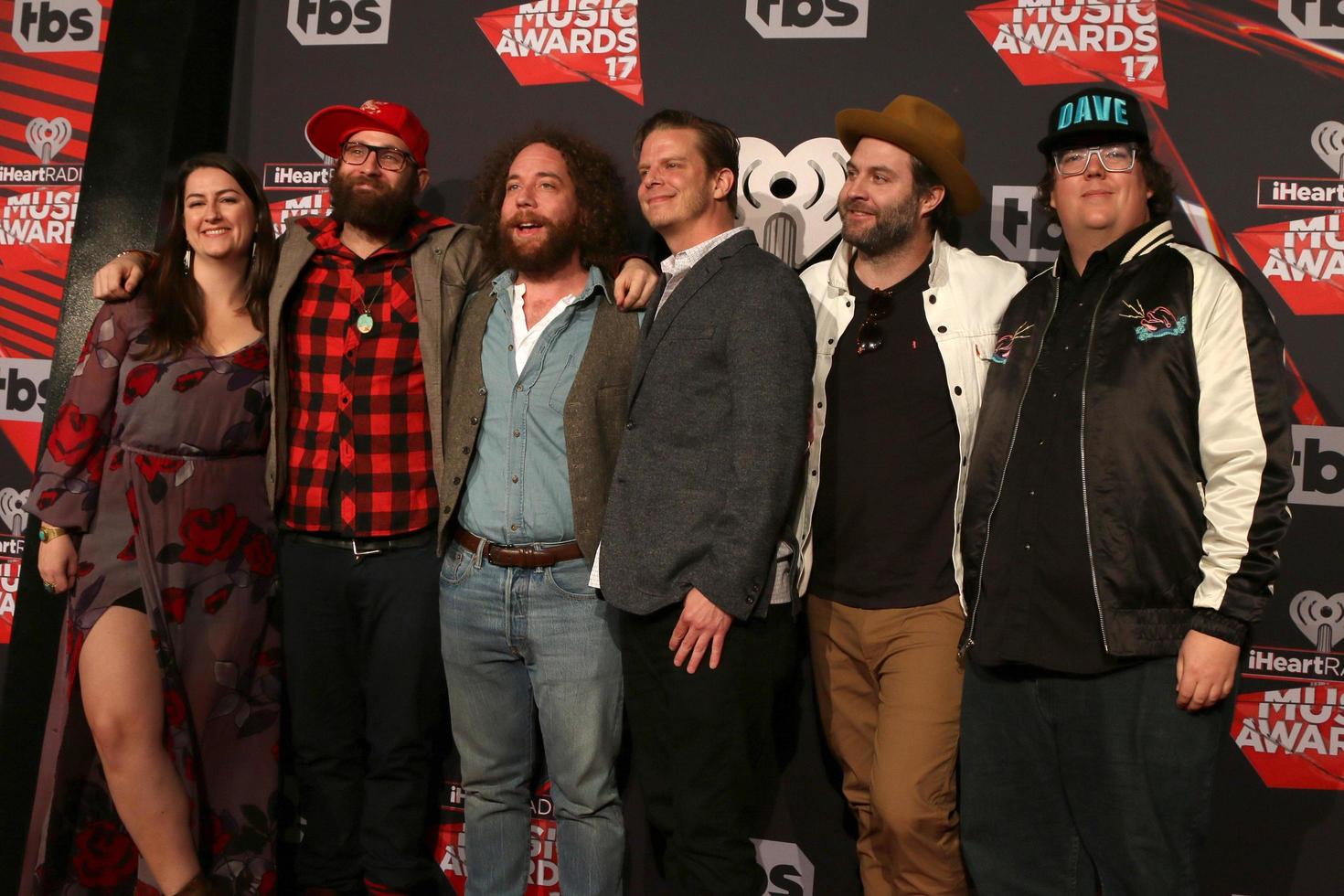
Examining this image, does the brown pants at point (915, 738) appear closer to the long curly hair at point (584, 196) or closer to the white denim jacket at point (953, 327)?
the white denim jacket at point (953, 327)

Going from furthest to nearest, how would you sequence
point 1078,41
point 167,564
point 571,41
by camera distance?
1. point 571,41
2. point 1078,41
3. point 167,564

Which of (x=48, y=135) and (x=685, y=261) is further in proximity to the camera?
(x=48, y=135)

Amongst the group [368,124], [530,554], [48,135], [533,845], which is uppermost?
[48,135]

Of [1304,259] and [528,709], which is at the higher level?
[1304,259]

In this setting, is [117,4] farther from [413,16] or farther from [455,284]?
[455,284]

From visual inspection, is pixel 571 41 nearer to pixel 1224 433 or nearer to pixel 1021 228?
pixel 1021 228

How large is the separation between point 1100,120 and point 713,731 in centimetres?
163

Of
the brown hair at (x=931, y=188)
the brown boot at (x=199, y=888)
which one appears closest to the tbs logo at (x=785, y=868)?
the brown boot at (x=199, y=888)

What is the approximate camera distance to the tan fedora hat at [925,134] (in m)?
2.68

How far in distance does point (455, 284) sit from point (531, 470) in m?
0.64

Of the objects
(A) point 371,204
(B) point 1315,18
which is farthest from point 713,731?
(B) point 1315,18

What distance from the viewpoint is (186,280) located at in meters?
2.90

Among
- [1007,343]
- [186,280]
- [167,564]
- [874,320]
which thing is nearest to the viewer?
[1007,343]

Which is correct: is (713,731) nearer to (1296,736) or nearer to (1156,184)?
(1156,184)
